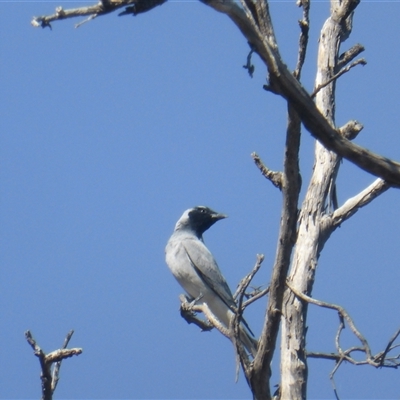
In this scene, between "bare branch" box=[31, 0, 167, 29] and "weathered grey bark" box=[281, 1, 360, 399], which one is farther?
"weathered grey bark" box=[281, 1, 360, 399]

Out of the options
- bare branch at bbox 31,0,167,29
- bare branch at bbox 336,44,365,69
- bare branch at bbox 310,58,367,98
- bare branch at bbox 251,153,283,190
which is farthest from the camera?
bare branch at bbox 336,44,365,69

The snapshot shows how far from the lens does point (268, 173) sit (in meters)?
6.43

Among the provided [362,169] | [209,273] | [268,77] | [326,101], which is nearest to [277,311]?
[362,169]

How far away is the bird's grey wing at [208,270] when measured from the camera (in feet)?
35.1

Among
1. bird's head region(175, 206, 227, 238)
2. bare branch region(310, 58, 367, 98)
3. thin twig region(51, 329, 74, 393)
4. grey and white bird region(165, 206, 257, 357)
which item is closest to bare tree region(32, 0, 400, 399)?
bare branch region(310, 58, 367, 98)

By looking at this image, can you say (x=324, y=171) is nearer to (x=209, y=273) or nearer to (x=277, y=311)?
(x=277, y=311)

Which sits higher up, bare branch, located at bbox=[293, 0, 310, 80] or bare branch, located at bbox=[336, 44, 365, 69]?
bare branch, located at bbox=[336, 44, 365, 69]

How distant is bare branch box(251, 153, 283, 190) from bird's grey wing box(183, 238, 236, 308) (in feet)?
14.0

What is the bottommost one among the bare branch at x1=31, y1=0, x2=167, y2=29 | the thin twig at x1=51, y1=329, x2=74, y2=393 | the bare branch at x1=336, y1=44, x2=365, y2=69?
the thin twig at x1=51, y1=329, x2=74, y2=393

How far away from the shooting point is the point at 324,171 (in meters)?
7.49

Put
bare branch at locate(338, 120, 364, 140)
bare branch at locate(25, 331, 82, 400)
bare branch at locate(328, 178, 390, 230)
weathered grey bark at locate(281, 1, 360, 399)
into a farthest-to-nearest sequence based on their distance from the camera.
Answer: bare branch at locate(328, 178, 390, 230), bare branch at locate(338, 120, 364, 140), weathered grey bark at locate(281, 1, 360, 399), bare branch at locate(25, 331, 82, 400)

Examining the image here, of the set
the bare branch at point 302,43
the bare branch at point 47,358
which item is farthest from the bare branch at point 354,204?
the bare branch at point 47,358

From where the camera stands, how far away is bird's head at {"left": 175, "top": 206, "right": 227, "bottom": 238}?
12.0 metres

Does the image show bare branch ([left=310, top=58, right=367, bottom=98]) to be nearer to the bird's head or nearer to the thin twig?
the thin twig
